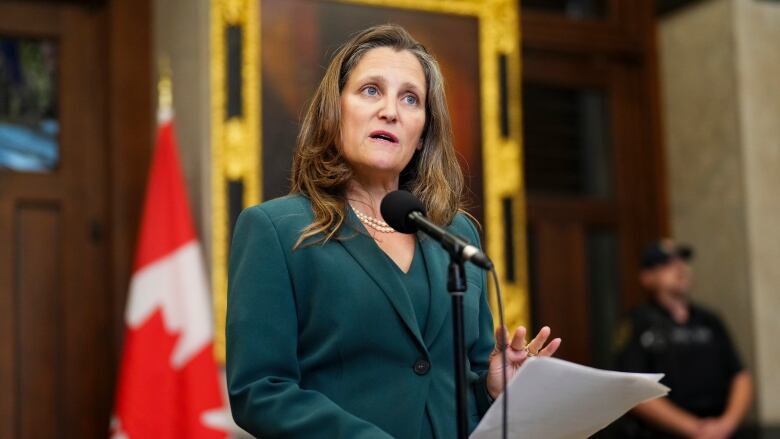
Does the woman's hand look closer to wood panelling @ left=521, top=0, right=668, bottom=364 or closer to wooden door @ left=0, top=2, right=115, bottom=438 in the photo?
wooden door @ left=0, top=2, right=115, bottom=438

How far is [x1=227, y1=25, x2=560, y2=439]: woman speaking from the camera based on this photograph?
1.78 m

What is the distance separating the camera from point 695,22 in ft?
21.0

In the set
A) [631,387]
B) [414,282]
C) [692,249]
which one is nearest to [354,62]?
[414,282]

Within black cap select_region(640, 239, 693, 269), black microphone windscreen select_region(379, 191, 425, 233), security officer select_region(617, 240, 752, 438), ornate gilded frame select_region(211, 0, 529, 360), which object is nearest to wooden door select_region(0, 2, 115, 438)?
ornate gilded frame select_region(211, 0, 529, 360)

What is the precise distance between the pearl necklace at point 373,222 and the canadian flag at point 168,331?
2.60 meters

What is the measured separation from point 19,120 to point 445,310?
A: 3494mm

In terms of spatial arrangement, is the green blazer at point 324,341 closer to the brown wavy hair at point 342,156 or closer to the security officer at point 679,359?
the brown wavy hair at point 342,156

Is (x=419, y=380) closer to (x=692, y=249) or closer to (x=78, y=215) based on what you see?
(x=78, y=215)

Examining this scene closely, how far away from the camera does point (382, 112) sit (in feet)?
6.37

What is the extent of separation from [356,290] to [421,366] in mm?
158

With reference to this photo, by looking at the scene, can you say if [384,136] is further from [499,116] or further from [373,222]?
[499,116]

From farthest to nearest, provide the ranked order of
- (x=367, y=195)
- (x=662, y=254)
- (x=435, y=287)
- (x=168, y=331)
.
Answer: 1. (x=662, y=254)
2. (x=168, y=331)
3. (x=367, y=195)
4. (x=435, y=287)

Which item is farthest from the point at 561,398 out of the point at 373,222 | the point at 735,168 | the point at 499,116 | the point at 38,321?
the point at 735,168

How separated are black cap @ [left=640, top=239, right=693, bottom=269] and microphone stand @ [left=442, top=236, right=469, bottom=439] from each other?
4284 millimetres
